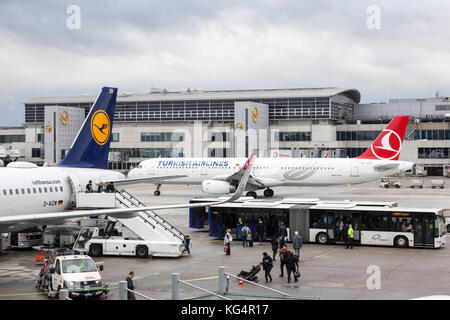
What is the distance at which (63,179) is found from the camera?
32.8 metres

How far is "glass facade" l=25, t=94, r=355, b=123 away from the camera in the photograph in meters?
120

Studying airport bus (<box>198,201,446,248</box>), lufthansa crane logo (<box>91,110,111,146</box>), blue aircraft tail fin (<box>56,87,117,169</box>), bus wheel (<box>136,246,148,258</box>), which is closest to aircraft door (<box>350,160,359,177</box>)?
airport bus (<box>198,201,446,248</box>)

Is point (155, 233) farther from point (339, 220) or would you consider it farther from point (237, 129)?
point (237, 129)

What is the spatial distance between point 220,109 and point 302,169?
61494 millimetres

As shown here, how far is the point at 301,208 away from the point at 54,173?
15482 mm

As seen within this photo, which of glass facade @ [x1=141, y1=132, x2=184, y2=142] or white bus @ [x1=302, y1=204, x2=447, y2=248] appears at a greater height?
glass facade @ [x1=141, y1=132, x2=184, y2=142]

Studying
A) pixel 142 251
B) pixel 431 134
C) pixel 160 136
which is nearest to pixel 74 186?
pixel 142 251

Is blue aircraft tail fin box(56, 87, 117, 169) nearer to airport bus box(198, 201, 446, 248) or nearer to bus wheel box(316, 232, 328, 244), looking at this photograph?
airport bus box(198, 201, 446, 248)

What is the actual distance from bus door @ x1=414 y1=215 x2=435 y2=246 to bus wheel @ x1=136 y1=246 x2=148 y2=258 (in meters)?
16.2

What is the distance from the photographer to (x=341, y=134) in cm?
12162

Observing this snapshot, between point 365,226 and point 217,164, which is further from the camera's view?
point 217,164

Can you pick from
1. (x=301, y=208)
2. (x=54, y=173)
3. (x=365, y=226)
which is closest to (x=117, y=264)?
(x=54, y=173)
